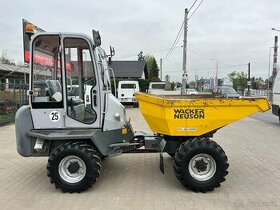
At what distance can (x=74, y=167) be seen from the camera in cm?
598

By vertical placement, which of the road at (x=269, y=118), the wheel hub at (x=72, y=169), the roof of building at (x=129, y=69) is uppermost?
the roof of building at (x=129, y=69)

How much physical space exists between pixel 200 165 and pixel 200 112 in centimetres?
86

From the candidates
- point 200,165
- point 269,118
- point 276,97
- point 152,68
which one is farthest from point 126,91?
point 152,68

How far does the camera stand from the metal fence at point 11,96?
17859 mm

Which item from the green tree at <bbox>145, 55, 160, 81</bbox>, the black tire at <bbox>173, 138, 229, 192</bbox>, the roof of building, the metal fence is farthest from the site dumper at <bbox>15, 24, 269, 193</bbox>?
the green tree at <bbox>145, 55, 160, 81</bbox>

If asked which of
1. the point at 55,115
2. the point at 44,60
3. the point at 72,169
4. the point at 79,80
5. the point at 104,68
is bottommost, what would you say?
the point at 72,169

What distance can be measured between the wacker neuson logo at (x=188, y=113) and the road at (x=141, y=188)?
1.20m

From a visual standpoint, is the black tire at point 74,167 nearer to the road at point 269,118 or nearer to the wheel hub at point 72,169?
the wheel hub at point 72,169

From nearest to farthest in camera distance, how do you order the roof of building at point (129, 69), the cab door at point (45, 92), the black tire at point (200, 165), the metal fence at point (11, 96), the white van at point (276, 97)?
1. the black tire at point (200, 165)
2. the cab door at point (45, 92)
3. the white van at point (276, 97)
4. the metal fence at point (11, 96)
5. the roof of building at point (129, 69)

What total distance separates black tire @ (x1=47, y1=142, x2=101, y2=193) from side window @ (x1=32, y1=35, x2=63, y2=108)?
2.54 feet

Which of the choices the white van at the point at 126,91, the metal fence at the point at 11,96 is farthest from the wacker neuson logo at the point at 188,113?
the white van at the point at 126,91

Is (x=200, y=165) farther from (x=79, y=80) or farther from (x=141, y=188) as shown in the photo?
(x=79, y=80)

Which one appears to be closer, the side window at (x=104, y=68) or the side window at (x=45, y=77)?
the side window at (x=45, y=77)

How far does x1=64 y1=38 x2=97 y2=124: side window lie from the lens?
246 inches
